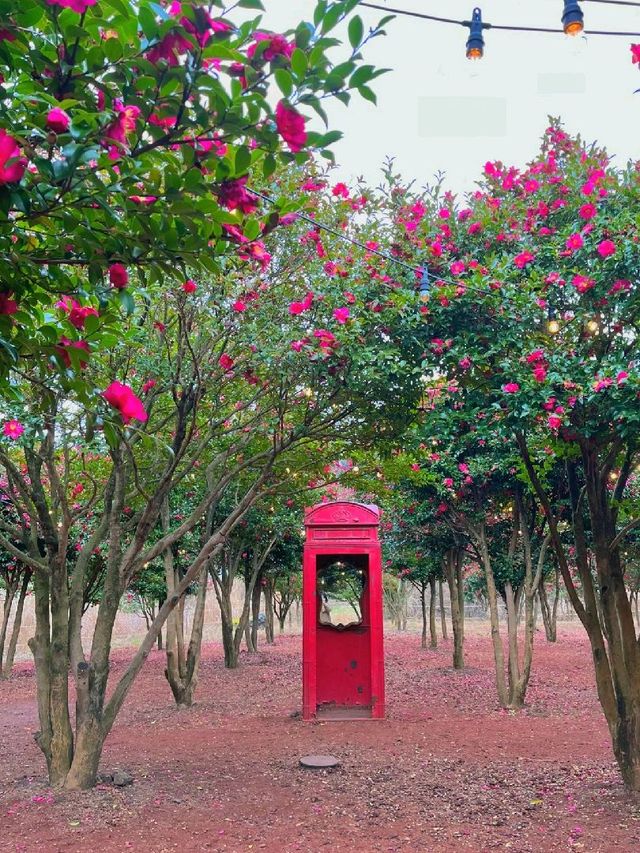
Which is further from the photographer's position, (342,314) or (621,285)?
(342,314)

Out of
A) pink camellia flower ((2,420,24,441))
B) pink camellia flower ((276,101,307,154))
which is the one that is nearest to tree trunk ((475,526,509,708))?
pink camellia flower ((2,420,24,441))

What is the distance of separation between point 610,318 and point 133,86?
14.6ft

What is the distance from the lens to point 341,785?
20.2 feet

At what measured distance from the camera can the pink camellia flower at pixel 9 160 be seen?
164 cm

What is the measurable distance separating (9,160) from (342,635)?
30.2 feet

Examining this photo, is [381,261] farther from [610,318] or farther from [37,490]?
[37,490]

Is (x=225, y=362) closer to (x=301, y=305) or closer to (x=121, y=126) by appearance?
(x=301, y=305)

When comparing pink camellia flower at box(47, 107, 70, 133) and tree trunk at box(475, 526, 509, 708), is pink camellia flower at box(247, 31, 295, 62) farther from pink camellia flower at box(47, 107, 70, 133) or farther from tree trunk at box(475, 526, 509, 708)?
tree trunk at box(475, 526, 509, 708)

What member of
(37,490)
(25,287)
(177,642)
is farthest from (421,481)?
(25,287)

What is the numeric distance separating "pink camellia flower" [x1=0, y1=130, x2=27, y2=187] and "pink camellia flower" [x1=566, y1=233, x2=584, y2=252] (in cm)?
444

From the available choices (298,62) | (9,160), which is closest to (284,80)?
(298,62)

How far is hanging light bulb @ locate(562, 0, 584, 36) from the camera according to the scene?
10.8 feet

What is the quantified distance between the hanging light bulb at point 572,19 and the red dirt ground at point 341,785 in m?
4.75

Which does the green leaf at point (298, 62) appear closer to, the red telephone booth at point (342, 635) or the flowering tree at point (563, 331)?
the flowering tree at point (563, 331)
